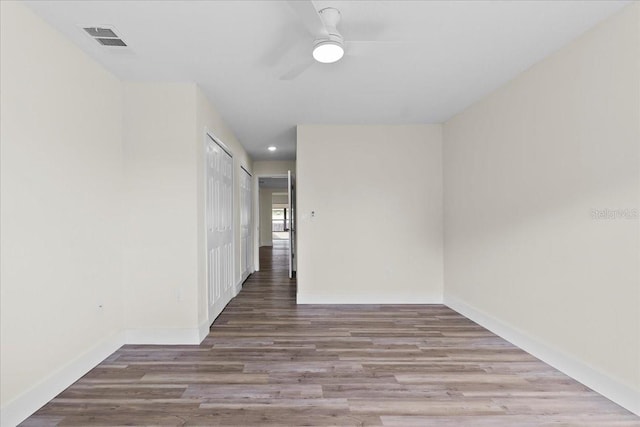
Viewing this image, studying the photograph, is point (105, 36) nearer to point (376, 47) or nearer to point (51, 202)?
point (51, 202)

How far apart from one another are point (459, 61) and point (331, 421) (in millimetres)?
2762

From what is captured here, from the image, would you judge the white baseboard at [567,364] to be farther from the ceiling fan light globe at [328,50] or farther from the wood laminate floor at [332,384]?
the ceiling fan light globe at [328,50]

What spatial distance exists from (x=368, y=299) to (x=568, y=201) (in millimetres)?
2616

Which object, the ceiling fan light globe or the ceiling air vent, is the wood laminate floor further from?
the ceiling air vent

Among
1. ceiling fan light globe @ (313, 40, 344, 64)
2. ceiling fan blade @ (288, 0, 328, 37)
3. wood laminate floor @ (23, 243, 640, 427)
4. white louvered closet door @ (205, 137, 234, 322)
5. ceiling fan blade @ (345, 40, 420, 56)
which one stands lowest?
wood laminate floor @ (23, 243, 640, 427)

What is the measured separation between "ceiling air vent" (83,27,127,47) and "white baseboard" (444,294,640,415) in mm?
3967

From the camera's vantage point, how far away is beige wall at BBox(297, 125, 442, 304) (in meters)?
4.32

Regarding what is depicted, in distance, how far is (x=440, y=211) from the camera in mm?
4359

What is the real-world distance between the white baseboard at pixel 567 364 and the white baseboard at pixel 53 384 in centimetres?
358

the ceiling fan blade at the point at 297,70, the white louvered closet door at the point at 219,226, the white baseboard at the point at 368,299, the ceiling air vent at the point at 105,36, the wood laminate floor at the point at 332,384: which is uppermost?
the ceiling air vent at the point at 105,36

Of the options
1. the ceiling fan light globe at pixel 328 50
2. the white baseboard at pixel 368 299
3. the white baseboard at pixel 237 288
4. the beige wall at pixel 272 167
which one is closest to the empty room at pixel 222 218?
the ceiling fan light globe at pixel 328 50

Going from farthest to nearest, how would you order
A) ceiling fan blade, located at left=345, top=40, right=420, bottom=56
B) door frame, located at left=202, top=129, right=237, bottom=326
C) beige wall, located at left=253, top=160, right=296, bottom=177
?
beige wall, located at left=253, top=160, right=296, bottom=177, door frame, located at left=202, top=129, right=237, bottom=326, ceiling fan blade, located at left=345, top=40, right=420, bottom=56

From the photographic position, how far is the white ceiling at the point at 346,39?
75.6 inches

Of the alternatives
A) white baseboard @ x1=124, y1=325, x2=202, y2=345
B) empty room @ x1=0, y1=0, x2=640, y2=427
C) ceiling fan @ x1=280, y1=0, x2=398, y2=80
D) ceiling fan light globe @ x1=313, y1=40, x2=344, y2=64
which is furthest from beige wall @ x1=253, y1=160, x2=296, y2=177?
ceiling fan light globe @ x1=313, y1=40, x2=344, y2=64
